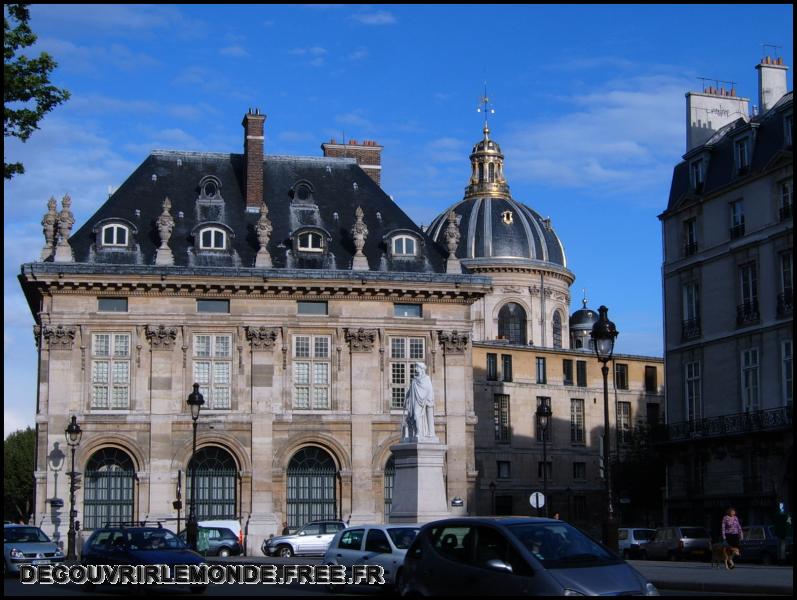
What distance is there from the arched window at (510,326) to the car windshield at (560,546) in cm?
8309

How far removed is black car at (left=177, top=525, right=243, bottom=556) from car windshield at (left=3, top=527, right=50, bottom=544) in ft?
39.8

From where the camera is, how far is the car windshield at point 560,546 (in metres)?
17.3

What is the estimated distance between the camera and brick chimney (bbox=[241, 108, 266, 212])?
196 feet

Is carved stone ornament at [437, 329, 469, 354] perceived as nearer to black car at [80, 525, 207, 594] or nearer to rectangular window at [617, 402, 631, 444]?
black car at [80, 525, 207, 594]

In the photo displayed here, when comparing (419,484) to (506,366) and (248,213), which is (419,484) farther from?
(506,366)

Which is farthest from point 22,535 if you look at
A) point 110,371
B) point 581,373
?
point 581,373

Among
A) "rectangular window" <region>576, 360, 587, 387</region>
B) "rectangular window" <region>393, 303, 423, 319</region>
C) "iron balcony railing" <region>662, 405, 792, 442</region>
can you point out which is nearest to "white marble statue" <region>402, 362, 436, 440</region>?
"iron balcony railing" <region>662, 405, 792, 442</region>

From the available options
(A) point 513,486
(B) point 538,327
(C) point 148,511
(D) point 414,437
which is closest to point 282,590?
(D) point 414,437

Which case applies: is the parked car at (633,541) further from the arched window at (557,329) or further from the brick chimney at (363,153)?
the arched window at (557,329)

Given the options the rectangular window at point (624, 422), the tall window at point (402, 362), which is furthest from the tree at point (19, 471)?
the tall window at point (402, 362)

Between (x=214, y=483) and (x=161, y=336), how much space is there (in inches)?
245

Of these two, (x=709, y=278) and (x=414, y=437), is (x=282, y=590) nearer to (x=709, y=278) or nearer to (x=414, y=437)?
(x=414, y=437)

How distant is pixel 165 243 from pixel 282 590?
97.8 ft

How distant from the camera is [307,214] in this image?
60.1m
